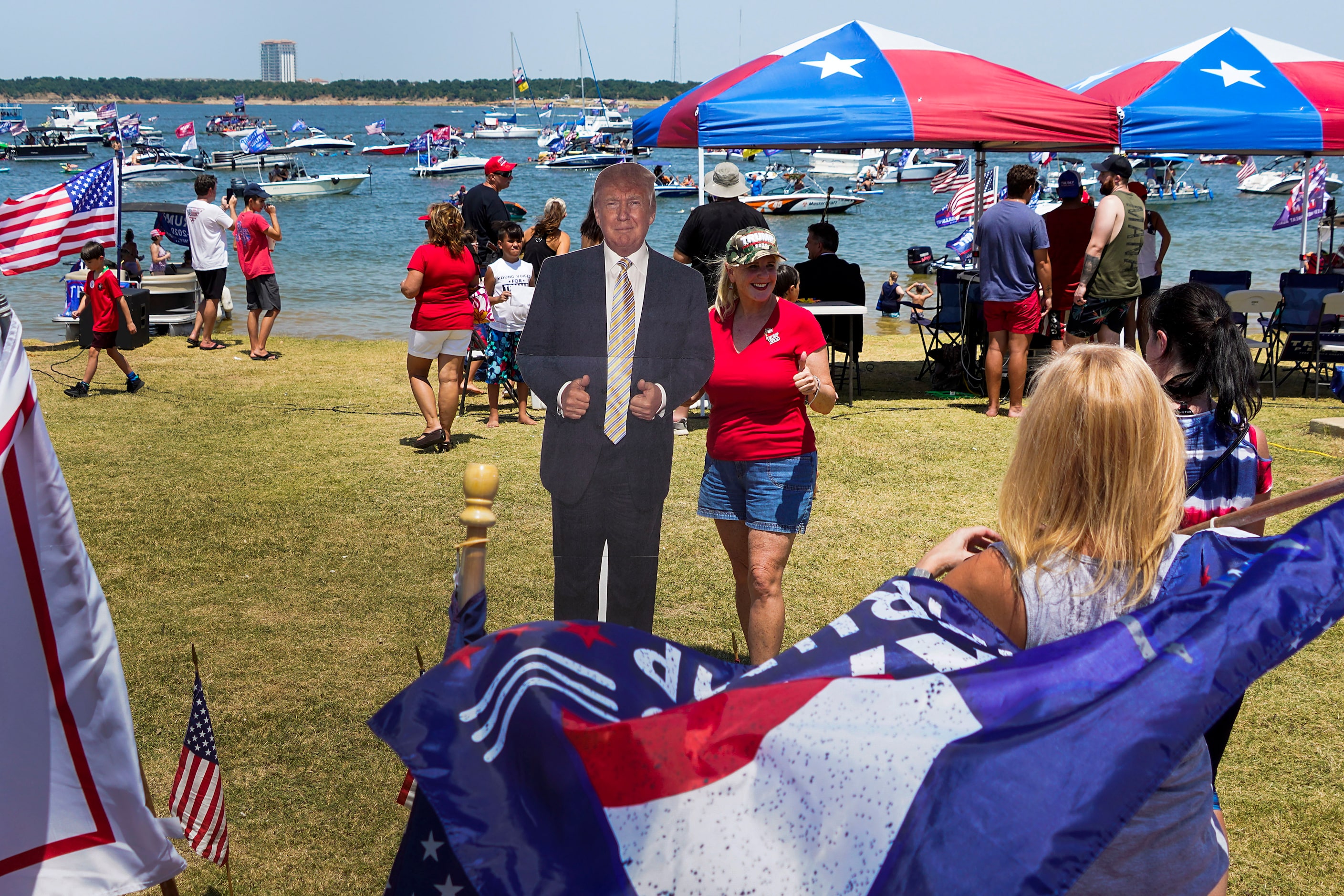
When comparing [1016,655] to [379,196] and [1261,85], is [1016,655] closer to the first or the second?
[1261,85]

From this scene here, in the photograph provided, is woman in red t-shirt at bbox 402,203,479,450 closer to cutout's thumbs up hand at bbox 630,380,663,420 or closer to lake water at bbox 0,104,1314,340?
lake water at bbox 0,104,1314,340

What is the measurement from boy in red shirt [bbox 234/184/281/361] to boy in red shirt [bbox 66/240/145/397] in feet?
6.02

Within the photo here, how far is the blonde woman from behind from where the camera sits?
2.03m

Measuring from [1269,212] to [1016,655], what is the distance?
55.0 meters

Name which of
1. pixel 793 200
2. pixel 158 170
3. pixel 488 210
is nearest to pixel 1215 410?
pixel 488 210

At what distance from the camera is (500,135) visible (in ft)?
407

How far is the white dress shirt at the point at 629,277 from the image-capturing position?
2.77m

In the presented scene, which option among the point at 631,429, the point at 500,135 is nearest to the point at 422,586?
the point at 631,429

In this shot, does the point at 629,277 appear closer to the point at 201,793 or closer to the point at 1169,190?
the point at 201,793

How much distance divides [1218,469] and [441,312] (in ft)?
18.4

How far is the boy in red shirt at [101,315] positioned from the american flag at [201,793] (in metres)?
7.68

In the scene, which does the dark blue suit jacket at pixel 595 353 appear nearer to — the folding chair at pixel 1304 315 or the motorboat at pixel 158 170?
the folding chair at pixel 1304 315

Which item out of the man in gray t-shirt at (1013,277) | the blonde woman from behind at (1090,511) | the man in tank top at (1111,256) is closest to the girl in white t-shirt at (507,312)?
the man in gray t-shirt at (1013,277)

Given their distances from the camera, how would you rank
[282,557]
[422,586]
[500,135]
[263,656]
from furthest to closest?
1. [500,135]
2. [282,557]
3. [422,586]
4. [263,656]
